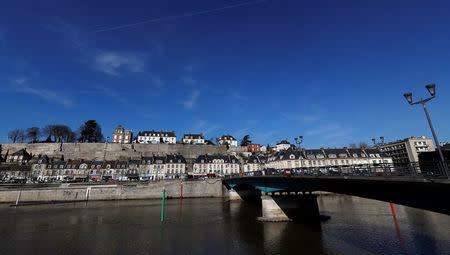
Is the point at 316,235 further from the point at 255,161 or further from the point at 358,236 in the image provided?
the point at 255,161

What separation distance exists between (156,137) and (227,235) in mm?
96146

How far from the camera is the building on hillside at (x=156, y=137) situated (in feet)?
353

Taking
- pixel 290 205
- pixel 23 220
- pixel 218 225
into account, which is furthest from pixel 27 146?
pixel 290 205

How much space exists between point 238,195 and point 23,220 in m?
41.9

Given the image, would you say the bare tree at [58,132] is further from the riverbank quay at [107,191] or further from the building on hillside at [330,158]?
the building on hillside at [330,158]

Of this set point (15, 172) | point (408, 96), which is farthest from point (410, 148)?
point (15, 172)

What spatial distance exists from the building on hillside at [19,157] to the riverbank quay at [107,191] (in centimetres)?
3991

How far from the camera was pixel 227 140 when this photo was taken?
12212 cm

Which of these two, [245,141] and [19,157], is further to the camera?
Answer: [245,141]

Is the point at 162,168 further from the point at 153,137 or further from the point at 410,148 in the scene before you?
the point at 410,148

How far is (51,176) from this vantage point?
6850cm

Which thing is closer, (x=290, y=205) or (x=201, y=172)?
(x=290, y=205)

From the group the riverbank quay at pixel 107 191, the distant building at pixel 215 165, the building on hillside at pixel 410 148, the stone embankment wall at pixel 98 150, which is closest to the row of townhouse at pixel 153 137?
the stone embankment wall at pixel 98 150

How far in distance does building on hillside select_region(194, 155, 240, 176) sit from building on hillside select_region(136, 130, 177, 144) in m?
36.0
